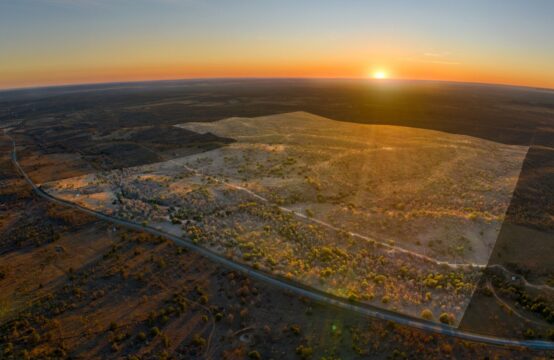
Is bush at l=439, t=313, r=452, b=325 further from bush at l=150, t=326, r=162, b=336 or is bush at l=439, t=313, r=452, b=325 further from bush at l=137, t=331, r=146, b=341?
bush at l=137, t=331, r=146, b=341

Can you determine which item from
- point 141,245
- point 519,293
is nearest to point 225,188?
point 141,245

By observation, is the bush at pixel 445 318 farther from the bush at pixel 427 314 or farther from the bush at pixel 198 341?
the bush at pixel 198 341

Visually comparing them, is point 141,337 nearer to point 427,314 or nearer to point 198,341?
point 198,341

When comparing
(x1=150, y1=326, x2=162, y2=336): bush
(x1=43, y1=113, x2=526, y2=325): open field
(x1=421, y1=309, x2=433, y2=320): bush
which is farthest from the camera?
(x1=43, y1=113, x2=526, y2=325): open field

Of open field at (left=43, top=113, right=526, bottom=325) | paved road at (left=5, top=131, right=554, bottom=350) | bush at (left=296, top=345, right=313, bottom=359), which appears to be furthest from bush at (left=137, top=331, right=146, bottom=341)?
open field at (left=43, top=113, right=526, bottom=325)

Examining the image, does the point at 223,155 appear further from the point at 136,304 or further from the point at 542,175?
the point at 542,175

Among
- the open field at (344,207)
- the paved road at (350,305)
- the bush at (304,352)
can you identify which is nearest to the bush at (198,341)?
the bush at (304,352)

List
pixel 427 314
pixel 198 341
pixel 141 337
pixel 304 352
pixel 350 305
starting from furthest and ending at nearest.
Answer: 1. pixel 350 305
2. pixel 427 314
3. pixel 141 337
4. pixel 198 341
5. pixel 304 352

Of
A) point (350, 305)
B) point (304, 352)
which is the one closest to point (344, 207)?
point (350, 305)
